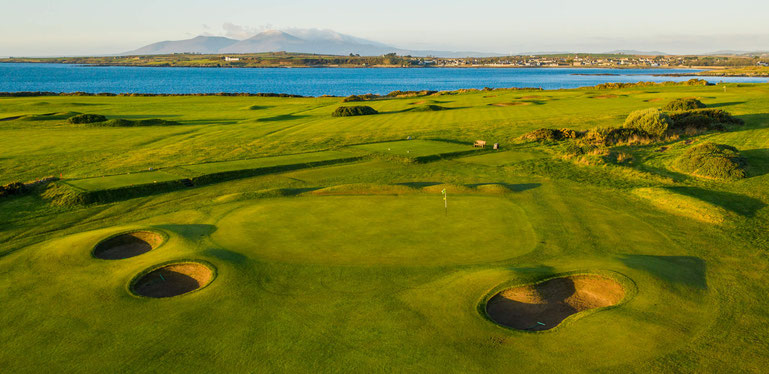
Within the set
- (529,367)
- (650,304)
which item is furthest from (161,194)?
(650,304)

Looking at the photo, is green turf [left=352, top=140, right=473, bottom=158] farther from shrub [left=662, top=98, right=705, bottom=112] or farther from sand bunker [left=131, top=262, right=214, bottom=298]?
shrub [left=662, top=98, right=705, bottom=112]

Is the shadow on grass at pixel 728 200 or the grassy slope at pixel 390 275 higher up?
the grassy slope at pixel 390 275

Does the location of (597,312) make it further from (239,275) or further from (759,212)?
(759,212)

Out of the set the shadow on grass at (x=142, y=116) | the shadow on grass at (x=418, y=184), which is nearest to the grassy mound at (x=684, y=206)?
the shadow on grass at (x=418, y=184)

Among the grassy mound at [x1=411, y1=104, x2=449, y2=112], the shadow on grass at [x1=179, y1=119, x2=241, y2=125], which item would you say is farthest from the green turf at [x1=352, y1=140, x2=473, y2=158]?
the shadow on grass at [x1=179, y1=119, x2=241, y2=125]

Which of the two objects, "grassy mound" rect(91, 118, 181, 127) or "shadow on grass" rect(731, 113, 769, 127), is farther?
"grassy mound" rect(91, 118, 181, 127)

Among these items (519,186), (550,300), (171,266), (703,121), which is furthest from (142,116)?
(703,121)

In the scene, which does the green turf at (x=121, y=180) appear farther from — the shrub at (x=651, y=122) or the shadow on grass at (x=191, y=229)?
the shrub at (x=651, y=122)
